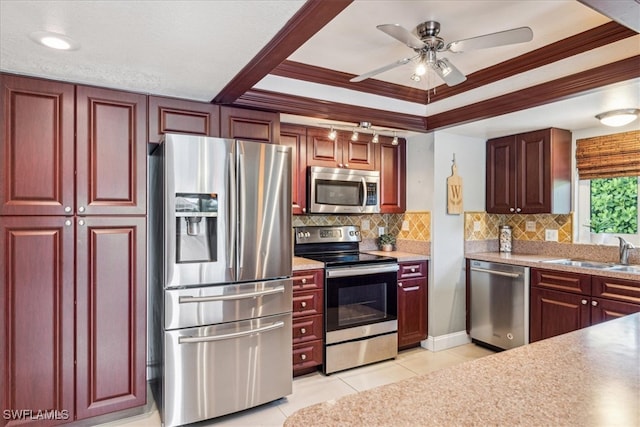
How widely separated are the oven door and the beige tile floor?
0.99 feet

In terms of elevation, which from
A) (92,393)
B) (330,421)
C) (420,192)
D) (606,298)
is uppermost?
(420,192)

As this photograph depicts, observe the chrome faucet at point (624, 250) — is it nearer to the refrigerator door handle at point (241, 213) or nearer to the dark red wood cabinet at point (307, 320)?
the dark red wood cabinet at point (307, 320)

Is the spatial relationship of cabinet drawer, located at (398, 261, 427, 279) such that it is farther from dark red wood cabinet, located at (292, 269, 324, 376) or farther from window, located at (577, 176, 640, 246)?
window, located at (577, 176, 640, 246)

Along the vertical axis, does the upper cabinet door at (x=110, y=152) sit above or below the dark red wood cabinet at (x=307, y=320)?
above

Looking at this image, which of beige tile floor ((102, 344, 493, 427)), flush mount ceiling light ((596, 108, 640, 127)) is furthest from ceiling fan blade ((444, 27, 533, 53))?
beige tile floor ((102, 344, 493, 427))

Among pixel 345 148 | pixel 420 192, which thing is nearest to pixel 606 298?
pixel 420 192

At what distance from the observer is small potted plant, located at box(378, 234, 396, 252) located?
3.88 m

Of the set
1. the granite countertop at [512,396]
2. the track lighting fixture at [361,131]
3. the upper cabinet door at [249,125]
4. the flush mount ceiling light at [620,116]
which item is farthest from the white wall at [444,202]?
the granite countertop at [512,396]

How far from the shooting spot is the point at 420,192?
3.69 m

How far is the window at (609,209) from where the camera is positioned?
3.18 m

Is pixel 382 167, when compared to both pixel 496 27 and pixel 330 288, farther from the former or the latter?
pixel 496 27

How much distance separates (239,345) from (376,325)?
133 centimetres

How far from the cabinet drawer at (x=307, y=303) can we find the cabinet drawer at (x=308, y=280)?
0.13ft

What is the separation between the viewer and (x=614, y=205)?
330cm
